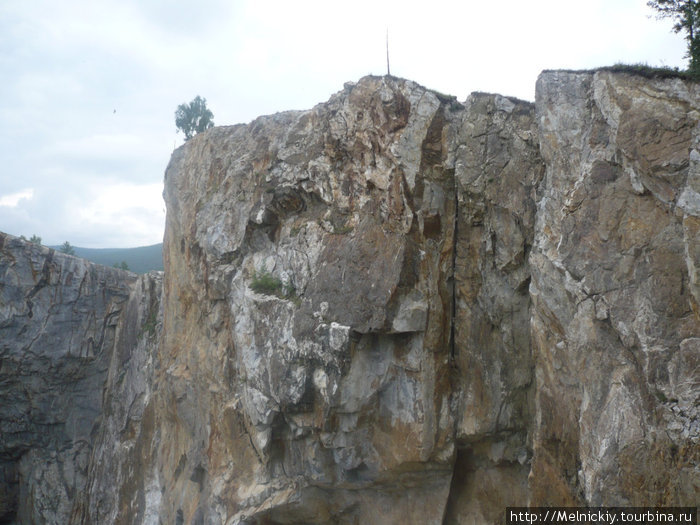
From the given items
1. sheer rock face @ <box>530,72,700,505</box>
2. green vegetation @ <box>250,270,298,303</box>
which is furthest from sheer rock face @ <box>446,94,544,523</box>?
green vegetation @ <box>250,270,298,303</box>

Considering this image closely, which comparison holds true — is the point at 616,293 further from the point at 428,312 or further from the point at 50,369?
the point at 50,369

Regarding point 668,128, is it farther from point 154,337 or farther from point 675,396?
point 154,337

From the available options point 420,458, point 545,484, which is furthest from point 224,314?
point 545,484

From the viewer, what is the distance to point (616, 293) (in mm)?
7840

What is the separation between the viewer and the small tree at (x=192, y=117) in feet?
85.2

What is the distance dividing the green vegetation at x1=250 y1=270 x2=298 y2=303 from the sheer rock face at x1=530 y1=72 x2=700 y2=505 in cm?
551

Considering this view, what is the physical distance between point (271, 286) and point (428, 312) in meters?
3.95

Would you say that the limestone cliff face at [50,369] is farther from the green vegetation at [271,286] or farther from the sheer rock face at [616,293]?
the sheer rock face at [616,293]

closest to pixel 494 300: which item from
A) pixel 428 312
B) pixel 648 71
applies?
pixel 428 312

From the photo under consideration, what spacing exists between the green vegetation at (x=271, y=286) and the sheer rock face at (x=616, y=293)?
5.51m

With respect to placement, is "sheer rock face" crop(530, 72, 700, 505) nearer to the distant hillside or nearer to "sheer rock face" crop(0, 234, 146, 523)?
"sheer rock face" crop(0, 234, 146, 523)

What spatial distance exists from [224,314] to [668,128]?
10681mm

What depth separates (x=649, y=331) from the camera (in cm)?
739

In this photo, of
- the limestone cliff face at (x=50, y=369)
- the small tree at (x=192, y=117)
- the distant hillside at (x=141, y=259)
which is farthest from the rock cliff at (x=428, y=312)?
the distant hillside at (x=141, y=259)
